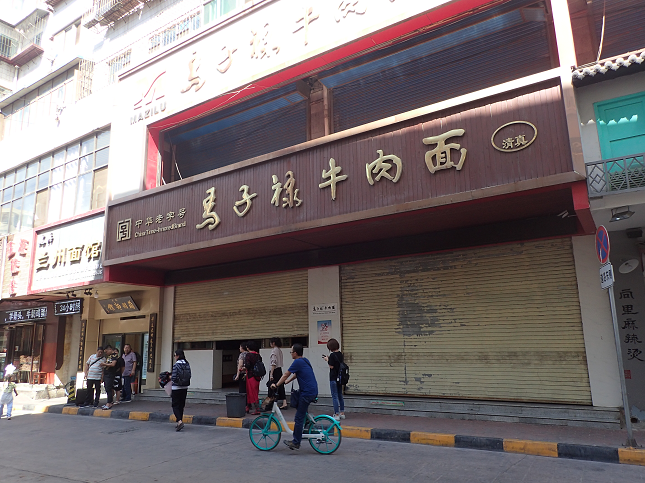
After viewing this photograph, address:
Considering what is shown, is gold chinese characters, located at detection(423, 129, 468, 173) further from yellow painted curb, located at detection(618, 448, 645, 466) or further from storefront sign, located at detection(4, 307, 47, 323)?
storefront sign, located at detection(4, 307, 47, 323)

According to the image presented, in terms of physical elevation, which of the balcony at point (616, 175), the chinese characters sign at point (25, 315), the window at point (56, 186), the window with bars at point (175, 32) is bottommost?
the chinese characters sign at point (25, 315)

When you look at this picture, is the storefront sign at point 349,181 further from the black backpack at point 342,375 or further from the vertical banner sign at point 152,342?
the black backpack at point 342,375

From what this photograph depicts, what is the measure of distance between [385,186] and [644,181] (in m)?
4.08

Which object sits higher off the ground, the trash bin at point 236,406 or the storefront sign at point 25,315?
the storefront sign at point 25,315

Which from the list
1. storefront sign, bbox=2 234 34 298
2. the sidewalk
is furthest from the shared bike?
storefront sign, bbox=2 234 34 298

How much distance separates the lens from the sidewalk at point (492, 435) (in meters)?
6.37

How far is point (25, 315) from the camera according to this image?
17.9 m

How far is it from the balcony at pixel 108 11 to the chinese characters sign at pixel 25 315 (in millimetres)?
11298

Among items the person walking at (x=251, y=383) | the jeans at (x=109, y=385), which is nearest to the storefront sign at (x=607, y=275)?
the person walking at (x=251, y=383)

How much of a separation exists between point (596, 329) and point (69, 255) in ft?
46.6

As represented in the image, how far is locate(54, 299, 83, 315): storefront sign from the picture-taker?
612 inches

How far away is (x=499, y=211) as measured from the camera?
866cm

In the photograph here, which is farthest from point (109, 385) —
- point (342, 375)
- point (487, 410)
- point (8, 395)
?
point (487, 410)

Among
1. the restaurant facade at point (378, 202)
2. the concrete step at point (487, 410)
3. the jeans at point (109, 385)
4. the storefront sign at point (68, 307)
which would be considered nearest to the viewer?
the concrete step at point (487, 410)
